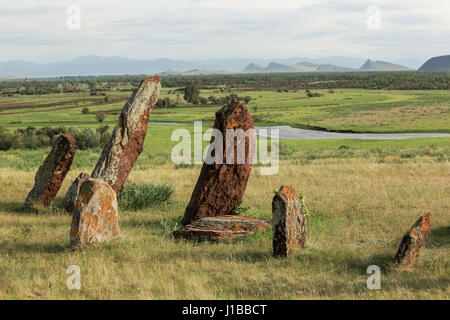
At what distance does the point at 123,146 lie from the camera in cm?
1606

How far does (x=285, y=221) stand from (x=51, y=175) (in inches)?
350

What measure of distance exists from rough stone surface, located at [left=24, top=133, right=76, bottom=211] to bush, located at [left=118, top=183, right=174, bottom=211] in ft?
6.70

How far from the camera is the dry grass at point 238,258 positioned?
334 inches

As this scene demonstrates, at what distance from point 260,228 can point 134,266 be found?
3.76 meters

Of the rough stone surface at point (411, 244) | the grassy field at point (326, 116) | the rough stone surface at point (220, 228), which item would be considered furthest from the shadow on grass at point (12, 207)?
the grassy field at point (326, 116)

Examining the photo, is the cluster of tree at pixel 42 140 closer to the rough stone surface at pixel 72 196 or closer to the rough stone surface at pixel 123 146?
the rough stone surface at pixel 123 146

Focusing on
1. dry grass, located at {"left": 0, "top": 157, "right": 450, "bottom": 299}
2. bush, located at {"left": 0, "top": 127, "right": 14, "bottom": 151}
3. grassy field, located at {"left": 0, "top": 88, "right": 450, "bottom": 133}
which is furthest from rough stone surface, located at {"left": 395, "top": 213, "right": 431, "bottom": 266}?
grassy field, located at {"left": 0, "top": 88, "right": 450, "bottom": 133}

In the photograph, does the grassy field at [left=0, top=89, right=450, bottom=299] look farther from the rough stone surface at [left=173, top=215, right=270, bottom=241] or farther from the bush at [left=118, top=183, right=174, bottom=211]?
the bush at [left=118, top=183, right=174, bottom=211]

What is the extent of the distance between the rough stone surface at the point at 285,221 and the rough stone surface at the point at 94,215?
11.9 feet

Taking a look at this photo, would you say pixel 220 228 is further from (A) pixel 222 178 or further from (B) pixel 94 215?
(B) pixel 94 215

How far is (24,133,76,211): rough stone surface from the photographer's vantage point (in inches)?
632

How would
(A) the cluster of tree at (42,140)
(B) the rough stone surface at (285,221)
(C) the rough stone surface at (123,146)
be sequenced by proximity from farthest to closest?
(A) the cluster of tree at (42,140)
(C) the rough stone surface at (123,146)
(B) the rough stone surface at (285,221)
